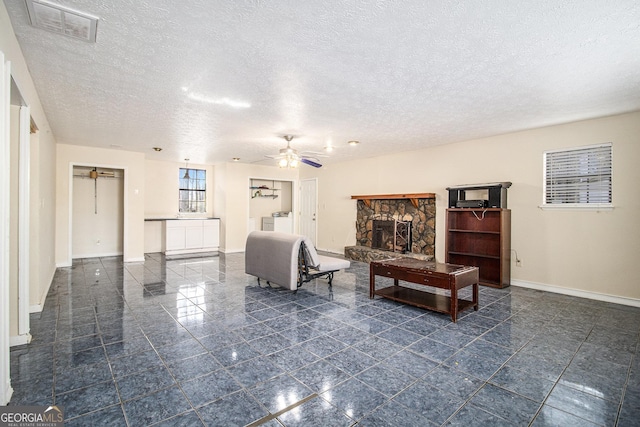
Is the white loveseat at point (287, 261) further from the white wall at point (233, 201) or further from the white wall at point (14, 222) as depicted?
the white wall at point (233, 201)

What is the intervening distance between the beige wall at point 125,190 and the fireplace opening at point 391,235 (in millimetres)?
5270

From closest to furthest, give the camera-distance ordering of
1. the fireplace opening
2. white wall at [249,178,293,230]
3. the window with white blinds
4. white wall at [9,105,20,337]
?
1. white wall at [9,105,20,337]
2. the window with white blinds
3. the fireplace opening
4. white wall at [249,178,293,230]

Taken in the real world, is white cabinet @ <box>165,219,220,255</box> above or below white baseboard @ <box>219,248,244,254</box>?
above

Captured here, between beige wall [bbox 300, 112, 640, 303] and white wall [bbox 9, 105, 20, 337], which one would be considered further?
beige wall [bbox 300, 112, 640, 303]

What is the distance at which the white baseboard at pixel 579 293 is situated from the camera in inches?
158

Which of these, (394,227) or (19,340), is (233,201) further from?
(19,340)

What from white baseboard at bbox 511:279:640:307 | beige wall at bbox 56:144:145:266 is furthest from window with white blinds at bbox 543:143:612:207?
beige wall at bbox 56:144:145:266

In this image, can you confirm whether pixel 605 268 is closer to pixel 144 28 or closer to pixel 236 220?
pixel 144 28

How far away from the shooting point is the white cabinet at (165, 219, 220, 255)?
789 cm

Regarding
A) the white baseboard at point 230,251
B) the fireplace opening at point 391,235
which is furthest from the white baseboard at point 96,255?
the fireplace opening at point 391,235

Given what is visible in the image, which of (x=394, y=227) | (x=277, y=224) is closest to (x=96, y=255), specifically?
(x=277, y=224)

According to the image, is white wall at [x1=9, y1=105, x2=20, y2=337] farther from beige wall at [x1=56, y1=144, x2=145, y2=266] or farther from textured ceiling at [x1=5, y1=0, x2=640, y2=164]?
beige wall at [x1=56, y1=144, x2=145, y2=266]

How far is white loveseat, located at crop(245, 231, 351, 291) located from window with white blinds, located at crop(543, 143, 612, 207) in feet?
10.7

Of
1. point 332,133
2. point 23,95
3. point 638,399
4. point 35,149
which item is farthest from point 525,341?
point 35,149
